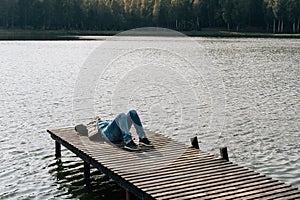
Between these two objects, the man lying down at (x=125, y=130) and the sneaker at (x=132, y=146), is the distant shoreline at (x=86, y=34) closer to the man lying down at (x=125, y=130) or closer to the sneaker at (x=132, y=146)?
the man lying down at (x=125, y=130)

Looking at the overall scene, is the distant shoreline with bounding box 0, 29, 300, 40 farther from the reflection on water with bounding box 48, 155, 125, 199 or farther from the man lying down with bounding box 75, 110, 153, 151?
the man lying down with bounding box 75, 110, 153, 151

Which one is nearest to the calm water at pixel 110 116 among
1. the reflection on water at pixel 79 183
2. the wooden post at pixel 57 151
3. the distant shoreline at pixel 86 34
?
the reflection on water at pixel 79 183

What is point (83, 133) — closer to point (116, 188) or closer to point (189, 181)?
point (116, 188)

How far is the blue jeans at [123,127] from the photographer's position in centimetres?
1247

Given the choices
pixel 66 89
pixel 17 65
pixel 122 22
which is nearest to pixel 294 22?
pixel 122 22

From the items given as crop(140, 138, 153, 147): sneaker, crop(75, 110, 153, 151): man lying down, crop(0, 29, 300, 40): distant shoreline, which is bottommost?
crop(0, 29, 300, 40): distant shoreline

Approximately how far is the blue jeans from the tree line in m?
137

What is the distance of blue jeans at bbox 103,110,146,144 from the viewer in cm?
1247

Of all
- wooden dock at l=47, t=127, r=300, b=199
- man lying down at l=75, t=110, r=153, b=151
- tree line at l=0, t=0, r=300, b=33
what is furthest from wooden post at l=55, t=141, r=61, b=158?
tree line at l=0, t=0, r=300, b=33

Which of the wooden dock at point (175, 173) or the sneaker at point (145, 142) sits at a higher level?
the sneaker at point (145, 142)

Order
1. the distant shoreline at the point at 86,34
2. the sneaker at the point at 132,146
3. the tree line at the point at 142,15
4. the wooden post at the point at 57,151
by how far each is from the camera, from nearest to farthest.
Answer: the sneaker at the point at 132,146, the wooden post at the point at 57,151, the distant shoreline at the point at 86,34, the tree line at the point at 142,15

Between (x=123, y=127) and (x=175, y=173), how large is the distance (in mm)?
2656

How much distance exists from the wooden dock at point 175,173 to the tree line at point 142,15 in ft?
453

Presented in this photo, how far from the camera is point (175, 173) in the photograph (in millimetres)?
10398
